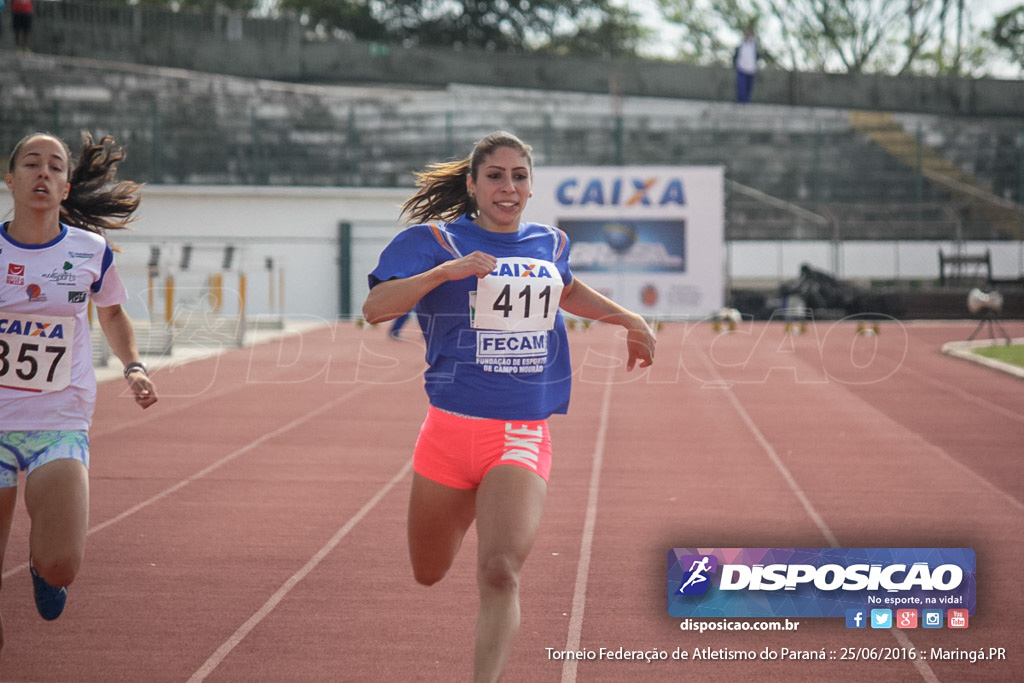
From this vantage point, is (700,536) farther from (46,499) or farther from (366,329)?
(366,329)

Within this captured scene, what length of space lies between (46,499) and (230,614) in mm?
1334

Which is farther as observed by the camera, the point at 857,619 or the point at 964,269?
the point at 964,269

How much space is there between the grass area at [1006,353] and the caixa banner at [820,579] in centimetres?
1197

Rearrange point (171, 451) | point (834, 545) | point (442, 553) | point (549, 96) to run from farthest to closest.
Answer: point (549, 96) → point (171, 451) → point (834, 545) → point (442, 553)

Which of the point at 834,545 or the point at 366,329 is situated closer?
the point at 834,545

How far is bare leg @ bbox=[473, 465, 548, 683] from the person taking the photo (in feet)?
12.2

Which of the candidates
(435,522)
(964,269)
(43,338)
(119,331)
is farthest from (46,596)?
(964,269)

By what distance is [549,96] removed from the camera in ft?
114

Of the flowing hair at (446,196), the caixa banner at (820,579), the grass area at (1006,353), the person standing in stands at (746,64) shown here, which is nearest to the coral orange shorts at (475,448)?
the flowing hair at (446,196)

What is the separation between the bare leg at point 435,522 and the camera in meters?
4.12

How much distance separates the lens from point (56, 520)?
4184 millimetres

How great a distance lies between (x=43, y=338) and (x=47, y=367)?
0.11m

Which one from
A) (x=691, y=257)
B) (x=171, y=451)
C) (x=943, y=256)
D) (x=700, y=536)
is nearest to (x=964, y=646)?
(x=700, y=536)

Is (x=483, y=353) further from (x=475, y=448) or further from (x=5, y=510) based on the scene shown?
(x=5, y=510)
